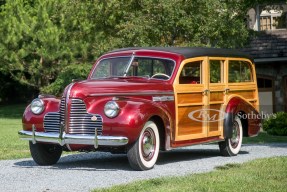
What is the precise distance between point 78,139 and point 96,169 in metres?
0.63

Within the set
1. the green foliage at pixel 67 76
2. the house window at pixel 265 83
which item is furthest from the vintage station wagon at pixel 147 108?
the green foliage at pixel 67 76

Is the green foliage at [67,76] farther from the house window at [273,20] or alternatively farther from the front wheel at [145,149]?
the front wheel at [145,149]

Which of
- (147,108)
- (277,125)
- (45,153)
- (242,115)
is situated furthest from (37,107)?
(277,125)

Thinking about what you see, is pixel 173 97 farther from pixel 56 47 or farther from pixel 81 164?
pixel 56 47

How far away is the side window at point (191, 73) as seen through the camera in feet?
39.5

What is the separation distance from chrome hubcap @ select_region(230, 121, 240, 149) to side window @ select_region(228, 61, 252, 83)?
0.88 metres

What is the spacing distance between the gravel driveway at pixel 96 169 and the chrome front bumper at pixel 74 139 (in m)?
0.44

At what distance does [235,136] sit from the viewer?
1335cm

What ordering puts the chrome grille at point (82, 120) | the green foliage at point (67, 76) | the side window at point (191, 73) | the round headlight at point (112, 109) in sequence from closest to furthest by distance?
the round headlight at point (112, 109) → the chrome grille at point (82, 120) → the side window at point (191, 73) → the green foliage at point (67, 76)

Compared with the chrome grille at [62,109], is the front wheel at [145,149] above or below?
below

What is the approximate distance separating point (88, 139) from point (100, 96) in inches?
28.1

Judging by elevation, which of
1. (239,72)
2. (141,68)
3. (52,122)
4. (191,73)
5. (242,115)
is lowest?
(242,115)

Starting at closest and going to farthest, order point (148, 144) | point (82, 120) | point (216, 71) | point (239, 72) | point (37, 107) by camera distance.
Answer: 1. point (82, 120)
2. point (148, 144)
3. point (37, 107)
4. point (216, 71)
5. point (239, 72)

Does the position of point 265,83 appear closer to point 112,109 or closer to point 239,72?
point 239,72
